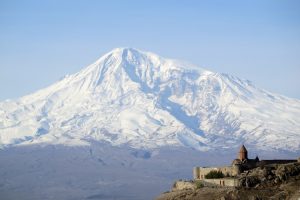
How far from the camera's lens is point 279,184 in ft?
220

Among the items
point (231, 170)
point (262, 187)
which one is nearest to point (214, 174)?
point (231, 170)

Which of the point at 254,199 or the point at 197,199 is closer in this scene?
the point at 254,199

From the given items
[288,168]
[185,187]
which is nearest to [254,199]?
[288,168]

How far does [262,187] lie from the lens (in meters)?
66.9

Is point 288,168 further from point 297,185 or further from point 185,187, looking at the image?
point 185,187

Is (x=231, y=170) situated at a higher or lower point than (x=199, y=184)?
higher

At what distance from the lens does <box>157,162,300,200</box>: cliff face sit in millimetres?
64438

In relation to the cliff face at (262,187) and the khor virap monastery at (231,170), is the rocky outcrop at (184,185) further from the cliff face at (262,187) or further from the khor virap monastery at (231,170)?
the cliff face at (262,187)

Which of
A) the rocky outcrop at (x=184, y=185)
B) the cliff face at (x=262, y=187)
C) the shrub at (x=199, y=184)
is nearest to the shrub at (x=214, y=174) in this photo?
the rocky outcrop at (x=184, y=185)

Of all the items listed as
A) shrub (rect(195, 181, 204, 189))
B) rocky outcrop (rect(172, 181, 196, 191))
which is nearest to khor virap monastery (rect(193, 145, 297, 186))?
shrub (rect(195, 181, 204, 189))

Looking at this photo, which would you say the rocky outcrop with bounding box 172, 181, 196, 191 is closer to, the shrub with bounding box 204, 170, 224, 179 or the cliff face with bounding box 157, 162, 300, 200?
the shrub with bounding box 204, 170, 224, 179

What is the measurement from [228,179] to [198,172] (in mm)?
10780

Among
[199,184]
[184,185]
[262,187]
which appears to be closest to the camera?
[262,187]

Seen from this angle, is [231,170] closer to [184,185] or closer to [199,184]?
[199,184]
